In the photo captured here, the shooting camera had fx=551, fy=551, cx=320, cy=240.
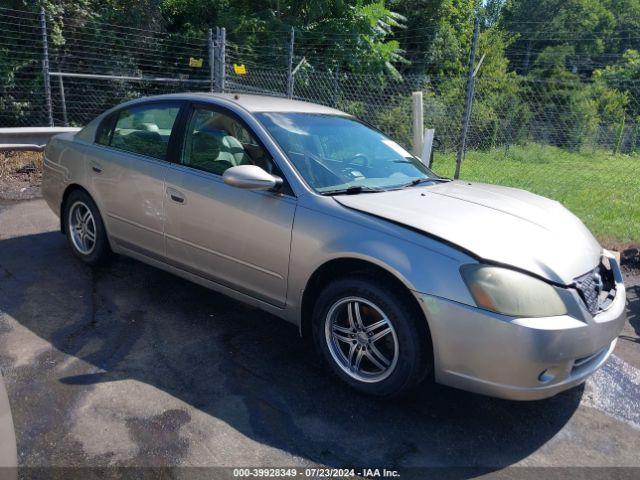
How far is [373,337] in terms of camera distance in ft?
10.1

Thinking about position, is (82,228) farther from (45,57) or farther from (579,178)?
(579,178)

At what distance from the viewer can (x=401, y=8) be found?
20719mm

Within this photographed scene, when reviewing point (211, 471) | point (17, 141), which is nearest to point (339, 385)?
point (211, 471)

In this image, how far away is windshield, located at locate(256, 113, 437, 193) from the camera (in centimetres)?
355

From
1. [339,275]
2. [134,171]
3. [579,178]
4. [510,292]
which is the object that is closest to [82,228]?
[134,171]

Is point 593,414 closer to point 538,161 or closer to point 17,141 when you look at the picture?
point 17,141

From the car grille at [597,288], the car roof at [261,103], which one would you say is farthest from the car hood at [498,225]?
the car roof at [261,103]

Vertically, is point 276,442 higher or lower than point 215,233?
lower

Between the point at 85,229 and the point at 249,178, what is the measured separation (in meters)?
2.29

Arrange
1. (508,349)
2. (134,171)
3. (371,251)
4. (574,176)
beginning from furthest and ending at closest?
(574,176), (134,171), (371,251), (508,349)

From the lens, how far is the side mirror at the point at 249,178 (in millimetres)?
3307

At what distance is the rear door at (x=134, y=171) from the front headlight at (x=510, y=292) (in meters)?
2.38

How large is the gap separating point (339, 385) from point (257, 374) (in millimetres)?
503

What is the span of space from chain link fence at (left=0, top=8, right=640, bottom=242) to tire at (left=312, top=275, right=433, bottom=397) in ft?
20.3
